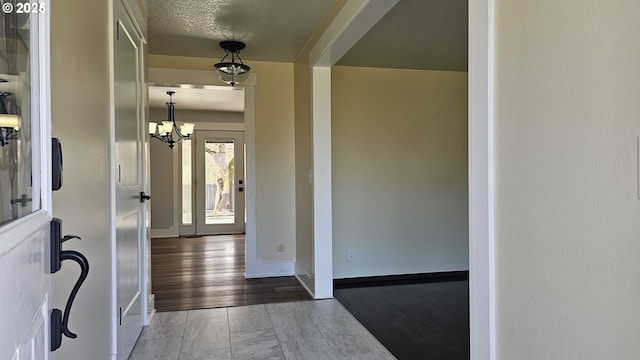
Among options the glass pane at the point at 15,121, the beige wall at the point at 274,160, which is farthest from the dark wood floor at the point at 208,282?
the glass pane at the point at 15,121

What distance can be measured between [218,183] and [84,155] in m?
6.45

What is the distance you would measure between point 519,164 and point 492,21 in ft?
1.49

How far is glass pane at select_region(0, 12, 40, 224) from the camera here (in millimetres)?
677

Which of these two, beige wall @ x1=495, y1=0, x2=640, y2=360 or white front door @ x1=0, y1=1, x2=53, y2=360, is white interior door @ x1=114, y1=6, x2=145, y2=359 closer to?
white front door @ x1=0, y1=1, x2=53, y2=360

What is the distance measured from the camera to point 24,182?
29.6 inches

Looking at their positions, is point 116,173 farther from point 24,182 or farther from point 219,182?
point 219,182

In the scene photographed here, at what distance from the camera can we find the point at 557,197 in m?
0.98

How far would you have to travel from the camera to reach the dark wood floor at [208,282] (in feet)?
11.7

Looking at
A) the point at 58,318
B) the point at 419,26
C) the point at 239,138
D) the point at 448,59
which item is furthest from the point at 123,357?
the point at 239,138

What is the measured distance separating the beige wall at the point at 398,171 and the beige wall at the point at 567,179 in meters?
3.12

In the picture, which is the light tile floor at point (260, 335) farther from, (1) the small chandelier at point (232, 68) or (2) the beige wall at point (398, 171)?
(1) the small chandelier at point (232, 68)

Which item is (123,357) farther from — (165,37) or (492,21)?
(165,37)

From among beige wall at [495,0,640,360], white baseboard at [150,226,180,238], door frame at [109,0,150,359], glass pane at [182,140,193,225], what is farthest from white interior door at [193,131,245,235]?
beige wall at [495,0,640,360]

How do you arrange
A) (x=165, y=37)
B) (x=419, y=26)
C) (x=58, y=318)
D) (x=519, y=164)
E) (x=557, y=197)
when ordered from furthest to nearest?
(x=165, y=37) → (x=419, y=26) → (x=519, y=164) → (x=557, y=197) → (x=58, y=318)
